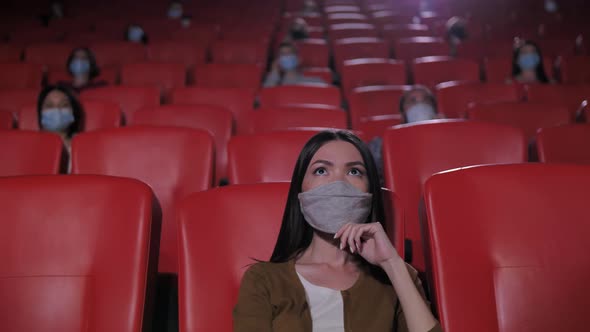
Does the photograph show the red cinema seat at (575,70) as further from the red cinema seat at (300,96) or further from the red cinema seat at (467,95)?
the red cinema seat at (300,96)

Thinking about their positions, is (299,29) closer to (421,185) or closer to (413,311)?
(421,185)

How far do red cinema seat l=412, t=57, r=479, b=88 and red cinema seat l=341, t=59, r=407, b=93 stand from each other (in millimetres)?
59

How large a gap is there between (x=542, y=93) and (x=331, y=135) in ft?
2.98

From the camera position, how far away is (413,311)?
1.54 ft

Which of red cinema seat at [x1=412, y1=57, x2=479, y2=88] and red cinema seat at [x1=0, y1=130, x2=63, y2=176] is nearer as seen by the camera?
red cinema seat at [x1=0, y1=130, x2=63, y2=176]

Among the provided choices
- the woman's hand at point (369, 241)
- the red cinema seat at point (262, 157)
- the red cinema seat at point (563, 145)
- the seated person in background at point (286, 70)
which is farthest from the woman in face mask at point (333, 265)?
the seated person in background at point (286, 70)

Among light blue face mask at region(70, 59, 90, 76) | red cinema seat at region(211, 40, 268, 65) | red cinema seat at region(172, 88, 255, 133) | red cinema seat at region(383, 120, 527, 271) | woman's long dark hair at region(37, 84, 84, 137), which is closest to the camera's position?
red cinema seat at region(383, 120, 527, 271)

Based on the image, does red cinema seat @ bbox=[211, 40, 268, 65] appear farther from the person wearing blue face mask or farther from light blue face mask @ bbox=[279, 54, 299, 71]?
the person wearing blue face mask

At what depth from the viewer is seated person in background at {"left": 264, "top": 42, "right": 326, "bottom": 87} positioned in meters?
1.70

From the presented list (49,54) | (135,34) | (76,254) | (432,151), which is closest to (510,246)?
(432,151)

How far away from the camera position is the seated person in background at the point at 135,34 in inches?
91.2

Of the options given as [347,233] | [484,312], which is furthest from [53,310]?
[484,312]

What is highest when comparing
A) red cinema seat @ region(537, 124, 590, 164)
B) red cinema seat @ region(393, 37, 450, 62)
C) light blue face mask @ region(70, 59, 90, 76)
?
red cinema seat @ region(393, 37, 450, 62)

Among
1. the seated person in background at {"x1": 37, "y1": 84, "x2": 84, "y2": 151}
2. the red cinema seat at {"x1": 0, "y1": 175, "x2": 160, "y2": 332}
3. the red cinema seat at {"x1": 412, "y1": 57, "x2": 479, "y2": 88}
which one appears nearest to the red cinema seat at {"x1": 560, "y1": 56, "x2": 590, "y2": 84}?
the red cinema seat at {"x1": 412, "y1": 57, "x2": 479, "y2": 88}
